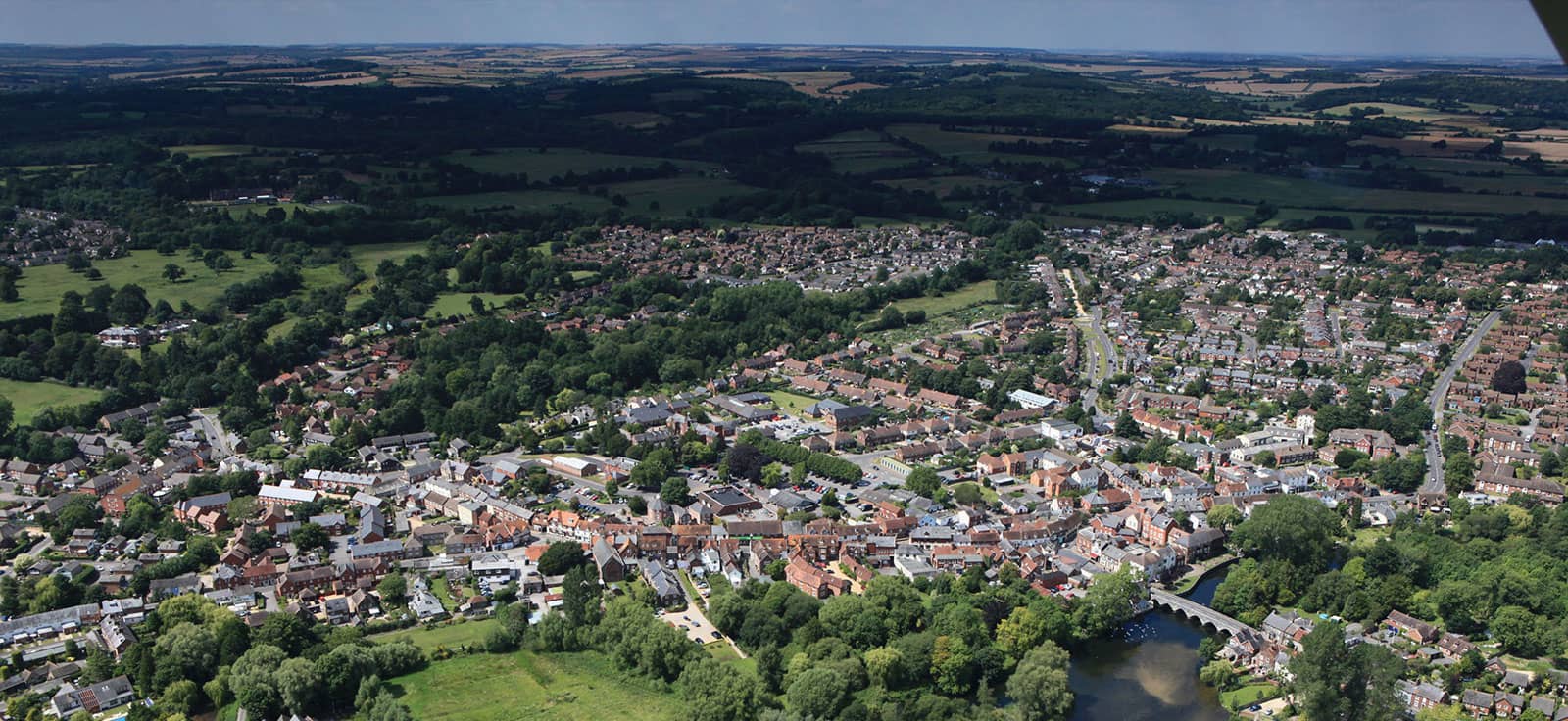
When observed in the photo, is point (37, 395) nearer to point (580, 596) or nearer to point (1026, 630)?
point (580, 596)

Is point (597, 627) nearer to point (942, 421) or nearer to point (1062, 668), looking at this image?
point (1062, 668)

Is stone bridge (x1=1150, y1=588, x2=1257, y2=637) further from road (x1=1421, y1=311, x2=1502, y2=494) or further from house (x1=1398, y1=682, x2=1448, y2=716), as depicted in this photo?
road (x1=1421, y1=311, x2=1502, y2=494)

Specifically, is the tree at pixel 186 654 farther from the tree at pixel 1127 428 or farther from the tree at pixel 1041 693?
the tree at pixel 1127 428

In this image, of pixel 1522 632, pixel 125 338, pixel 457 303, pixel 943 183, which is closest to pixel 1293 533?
pixel 1522 632

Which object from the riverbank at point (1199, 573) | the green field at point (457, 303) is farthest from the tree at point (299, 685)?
the green field at point (457, 303)

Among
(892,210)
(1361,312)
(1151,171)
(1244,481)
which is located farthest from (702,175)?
(1244,481)
